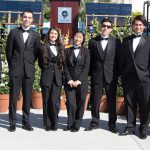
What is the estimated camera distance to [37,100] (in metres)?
9.20

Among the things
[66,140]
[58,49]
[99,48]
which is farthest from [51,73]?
[66,140]

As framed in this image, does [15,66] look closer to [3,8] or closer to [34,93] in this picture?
[34,93]

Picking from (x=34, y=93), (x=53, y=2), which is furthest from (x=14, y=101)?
(x=53, y=2)

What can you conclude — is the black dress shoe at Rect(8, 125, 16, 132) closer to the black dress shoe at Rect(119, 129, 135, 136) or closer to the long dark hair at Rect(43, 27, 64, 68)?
the long dark hair at Rect(43, 27, 64, 68)

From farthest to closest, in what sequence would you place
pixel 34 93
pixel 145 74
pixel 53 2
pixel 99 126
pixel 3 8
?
pixel 3 8
pixel 53 2
pixel 34 93
pixel 99 126
pixel 145 74

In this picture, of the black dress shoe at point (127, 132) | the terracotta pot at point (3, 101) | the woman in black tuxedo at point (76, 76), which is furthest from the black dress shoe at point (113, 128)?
the terracotta pot at point (3, 101)

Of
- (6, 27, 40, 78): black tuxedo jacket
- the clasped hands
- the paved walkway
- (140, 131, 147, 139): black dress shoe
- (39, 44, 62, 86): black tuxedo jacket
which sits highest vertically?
(6, 27, 40, 78): black tuxedo jacket

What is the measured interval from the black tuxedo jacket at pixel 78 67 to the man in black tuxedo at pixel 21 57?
525mm

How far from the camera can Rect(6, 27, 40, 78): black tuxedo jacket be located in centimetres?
716

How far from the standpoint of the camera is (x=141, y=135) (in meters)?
6.94

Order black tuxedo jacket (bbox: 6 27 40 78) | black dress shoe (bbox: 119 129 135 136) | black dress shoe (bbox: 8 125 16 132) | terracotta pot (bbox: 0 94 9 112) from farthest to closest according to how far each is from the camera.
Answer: terracotta pot (bbox: 0 94 9 112), black dress shoe (bbox: 8 125 16 132), black tuxedo jacket (bbox: 6 27 40 78), black dress shoe (bbox: 119 129 135 136)

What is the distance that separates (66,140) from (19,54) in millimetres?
1491

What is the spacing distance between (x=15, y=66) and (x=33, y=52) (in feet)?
1.19

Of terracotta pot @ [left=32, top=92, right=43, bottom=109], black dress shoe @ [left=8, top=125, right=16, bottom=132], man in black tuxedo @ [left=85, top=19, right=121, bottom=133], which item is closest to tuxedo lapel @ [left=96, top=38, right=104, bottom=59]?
man in black tuxedo @ [left=85, top=19, right=121, bottom=133]
